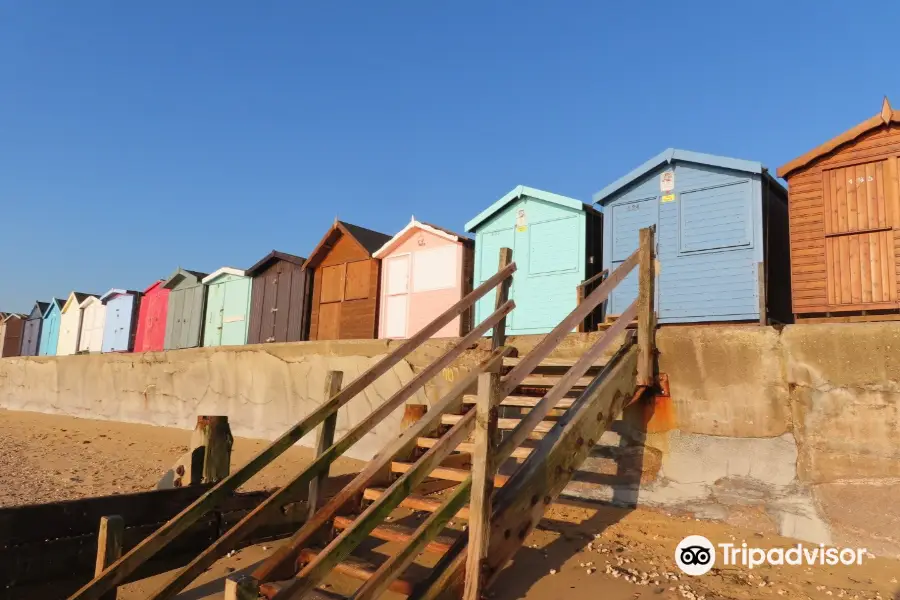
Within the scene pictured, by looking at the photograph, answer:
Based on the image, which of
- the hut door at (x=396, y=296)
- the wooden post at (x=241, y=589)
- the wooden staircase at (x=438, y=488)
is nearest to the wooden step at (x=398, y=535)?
the wooden staircase at (x=438, y=488)

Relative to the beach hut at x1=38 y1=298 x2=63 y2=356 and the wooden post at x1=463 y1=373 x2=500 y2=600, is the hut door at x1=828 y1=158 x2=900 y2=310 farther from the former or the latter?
the beach hut at x1=38 y1=298 x2=63 y2=356

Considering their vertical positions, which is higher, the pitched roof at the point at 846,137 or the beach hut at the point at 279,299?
the pitched roof at the point at 846,137

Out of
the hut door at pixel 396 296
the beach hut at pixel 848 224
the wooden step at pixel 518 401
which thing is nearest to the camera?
the wooden step at pixel 518 401

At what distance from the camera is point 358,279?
15.7 meters

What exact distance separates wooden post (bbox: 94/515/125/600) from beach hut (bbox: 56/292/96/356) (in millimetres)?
26674

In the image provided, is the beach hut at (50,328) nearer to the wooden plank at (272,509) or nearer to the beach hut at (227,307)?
the beach hut at (227,307)

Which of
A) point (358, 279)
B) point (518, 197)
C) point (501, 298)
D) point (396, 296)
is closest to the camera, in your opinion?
point (501, 298)

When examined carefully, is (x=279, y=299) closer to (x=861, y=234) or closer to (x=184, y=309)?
(x=184, y=309)

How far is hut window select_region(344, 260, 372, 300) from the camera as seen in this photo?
15.5 m

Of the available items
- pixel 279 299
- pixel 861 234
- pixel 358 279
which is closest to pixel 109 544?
pixel 861 234

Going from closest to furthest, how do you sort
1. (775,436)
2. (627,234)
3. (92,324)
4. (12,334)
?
(775,436)
(627,234)
(92,324)
(12,334)

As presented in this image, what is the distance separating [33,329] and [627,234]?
31074 millimetres

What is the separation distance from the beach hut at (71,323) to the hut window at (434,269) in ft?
62.6

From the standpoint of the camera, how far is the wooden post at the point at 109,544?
3.21m
